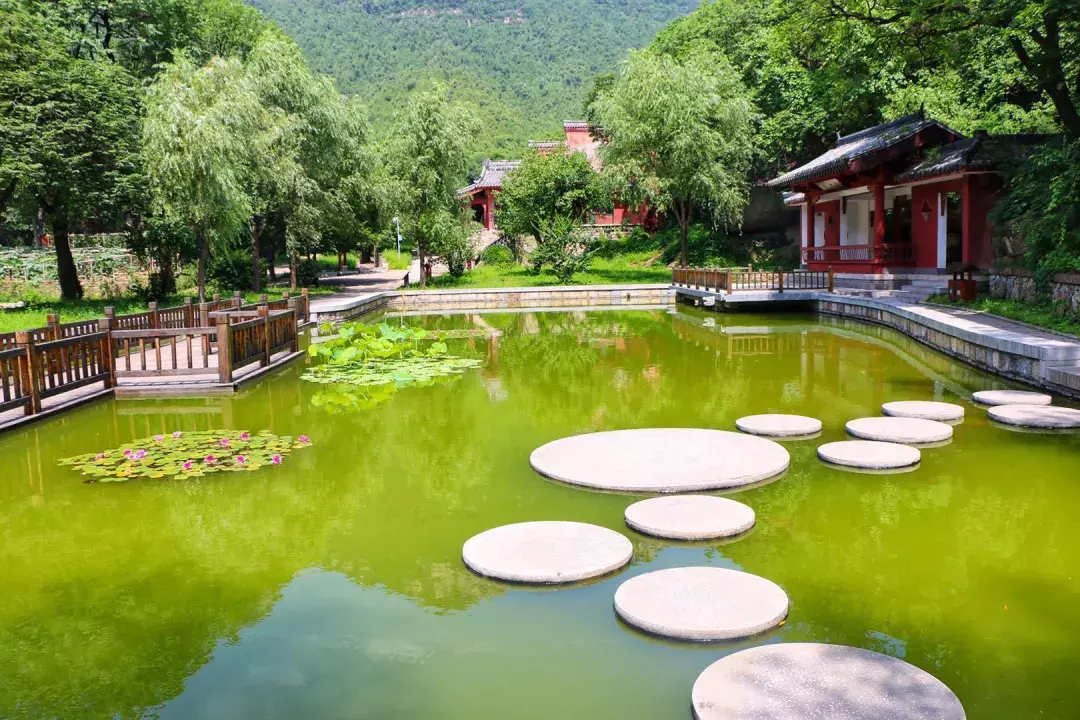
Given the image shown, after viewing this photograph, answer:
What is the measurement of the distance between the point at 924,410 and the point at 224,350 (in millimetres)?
7922

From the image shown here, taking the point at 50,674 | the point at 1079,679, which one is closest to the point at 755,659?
the point at 1079,679

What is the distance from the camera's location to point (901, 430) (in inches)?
299

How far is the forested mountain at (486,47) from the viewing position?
67.6 m

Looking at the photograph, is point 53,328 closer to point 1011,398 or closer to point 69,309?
point 1011,398

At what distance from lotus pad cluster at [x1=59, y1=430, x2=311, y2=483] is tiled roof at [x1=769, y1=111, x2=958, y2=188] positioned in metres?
17.3

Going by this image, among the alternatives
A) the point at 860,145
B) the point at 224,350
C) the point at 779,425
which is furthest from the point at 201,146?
the point at 860,145

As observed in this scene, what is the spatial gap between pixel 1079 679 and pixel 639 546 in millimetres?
2305

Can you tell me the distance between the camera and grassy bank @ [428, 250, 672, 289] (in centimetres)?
3061

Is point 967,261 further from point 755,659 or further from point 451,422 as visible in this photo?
point 755,659

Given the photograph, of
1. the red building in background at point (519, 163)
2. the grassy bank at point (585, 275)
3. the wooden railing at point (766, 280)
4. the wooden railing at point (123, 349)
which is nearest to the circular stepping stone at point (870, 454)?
the wooden railing at point (123, 349)

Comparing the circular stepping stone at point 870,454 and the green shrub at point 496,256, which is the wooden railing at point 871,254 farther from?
Answer: the circular stepping stone at point 870,454

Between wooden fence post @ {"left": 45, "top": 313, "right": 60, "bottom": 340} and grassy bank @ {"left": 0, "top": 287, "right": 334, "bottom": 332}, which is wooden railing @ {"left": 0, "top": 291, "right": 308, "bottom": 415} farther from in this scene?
grassy bank @ {"left": 0, "top": 287, "right": 334, "bottom": 332}

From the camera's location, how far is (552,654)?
3873 millimetres

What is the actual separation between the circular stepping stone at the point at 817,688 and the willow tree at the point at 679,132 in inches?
1001
